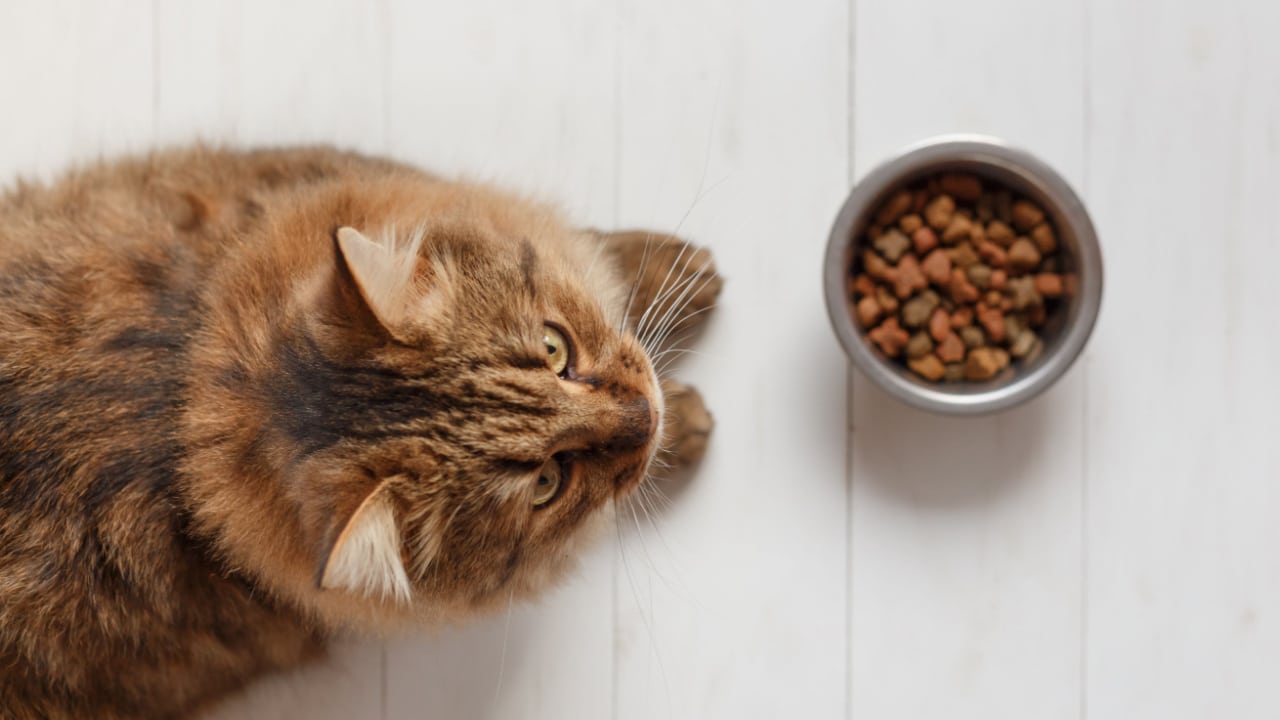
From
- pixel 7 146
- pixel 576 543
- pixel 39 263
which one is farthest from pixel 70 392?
pixel 7 146

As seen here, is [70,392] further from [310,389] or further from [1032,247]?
[1032,247]

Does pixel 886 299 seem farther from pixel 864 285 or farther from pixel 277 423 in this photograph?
pixel 277 423

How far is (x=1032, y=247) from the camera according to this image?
1.29 metres

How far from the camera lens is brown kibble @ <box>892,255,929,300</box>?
1291 millimetres

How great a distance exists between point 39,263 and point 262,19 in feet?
2.13

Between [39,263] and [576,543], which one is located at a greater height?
[39,263]

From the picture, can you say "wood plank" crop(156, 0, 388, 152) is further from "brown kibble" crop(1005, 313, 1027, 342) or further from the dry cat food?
"brown kibble" crop(1005, 313, 1027, 342)

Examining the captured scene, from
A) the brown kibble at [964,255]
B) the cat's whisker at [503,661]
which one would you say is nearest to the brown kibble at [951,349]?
the brown kibble at [964,255]

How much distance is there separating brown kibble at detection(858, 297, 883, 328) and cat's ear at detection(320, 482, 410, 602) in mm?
751

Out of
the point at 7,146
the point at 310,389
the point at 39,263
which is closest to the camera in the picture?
the point at 310,389

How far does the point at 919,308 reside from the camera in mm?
1296

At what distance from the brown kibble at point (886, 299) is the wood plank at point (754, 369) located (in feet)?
0.40

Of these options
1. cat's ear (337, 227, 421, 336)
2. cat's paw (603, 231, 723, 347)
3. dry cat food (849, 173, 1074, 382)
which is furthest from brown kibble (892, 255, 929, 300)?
cat's ear (337, 227, 421, 336)

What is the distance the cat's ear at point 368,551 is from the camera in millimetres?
756
